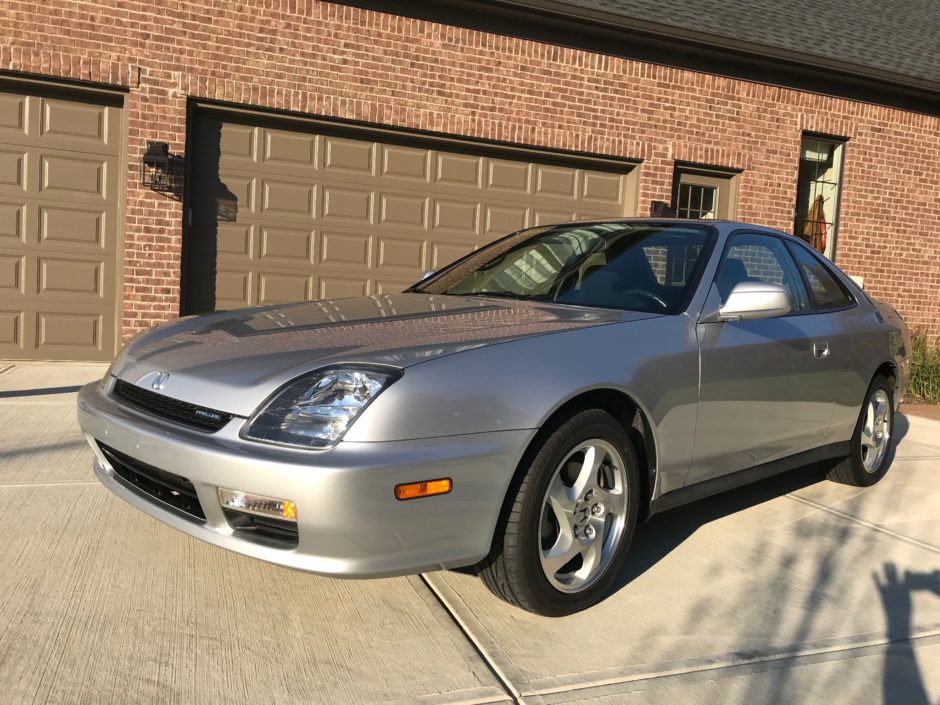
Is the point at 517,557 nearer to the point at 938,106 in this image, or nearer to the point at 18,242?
the point at 18,242

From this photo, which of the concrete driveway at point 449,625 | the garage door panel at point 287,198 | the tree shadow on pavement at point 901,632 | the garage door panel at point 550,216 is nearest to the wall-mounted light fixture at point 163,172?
the garage door panel at point 287,198

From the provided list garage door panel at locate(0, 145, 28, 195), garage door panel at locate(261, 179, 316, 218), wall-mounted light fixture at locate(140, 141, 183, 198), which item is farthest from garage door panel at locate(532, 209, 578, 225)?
garage door panel at locate(0, 145, 28, 195)

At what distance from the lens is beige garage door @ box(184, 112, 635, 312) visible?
816 centimetres

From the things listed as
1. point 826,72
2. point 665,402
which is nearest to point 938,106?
point 826,72

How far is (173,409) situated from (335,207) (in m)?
5.97

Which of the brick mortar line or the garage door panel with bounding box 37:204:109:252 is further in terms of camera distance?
the garage door panel with bounding box 37:204:109:252

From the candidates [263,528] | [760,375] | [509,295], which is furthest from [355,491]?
[760,375]

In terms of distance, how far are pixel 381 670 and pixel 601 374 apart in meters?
1.22

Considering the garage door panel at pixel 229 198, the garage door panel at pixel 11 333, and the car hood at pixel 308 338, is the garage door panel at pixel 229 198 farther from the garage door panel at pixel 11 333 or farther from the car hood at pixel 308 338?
the car hood at pixel 308 338

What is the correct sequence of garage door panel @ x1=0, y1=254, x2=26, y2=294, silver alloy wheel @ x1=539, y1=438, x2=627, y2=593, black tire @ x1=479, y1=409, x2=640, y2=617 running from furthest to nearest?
garage door panel @ x1=0, y1=254, x2=26, y2=294 < silver alloy wheel @ x1=539, y1=438, x2=627, y2=593 < black tire @ x1=479, y1=409, x2=640, y2=617

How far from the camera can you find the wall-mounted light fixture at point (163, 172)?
7.66 metres

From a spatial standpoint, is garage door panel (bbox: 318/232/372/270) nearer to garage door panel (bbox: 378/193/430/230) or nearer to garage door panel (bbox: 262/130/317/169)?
garage door panel (bbox: 378/193/430/230)

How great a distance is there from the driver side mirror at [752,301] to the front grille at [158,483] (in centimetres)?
219

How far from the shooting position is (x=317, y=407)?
253cm
